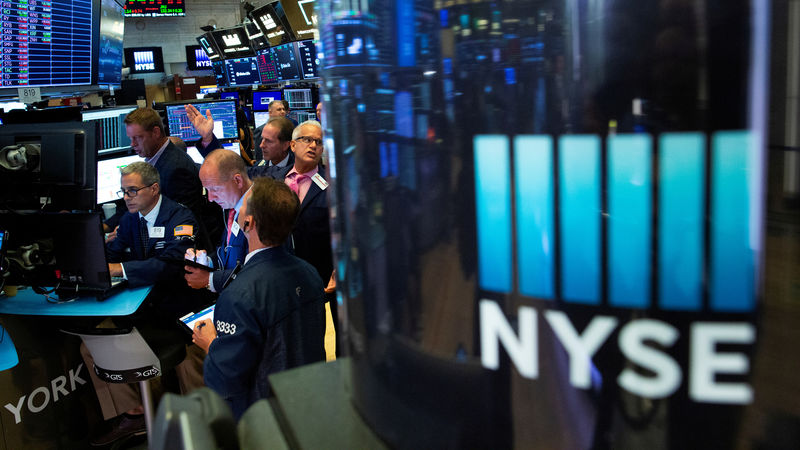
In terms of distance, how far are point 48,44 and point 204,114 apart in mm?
2844

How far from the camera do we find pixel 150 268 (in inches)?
114

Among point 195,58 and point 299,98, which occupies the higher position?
point 195,58

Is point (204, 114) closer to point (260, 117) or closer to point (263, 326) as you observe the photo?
point (260, 117)

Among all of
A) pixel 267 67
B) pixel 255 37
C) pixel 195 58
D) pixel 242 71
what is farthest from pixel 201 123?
pixel 195 58

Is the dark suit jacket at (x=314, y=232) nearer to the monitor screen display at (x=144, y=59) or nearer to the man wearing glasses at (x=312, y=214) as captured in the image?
the man wearing glasses at (x=312, y=214)

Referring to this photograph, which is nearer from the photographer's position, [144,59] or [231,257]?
[231,257]

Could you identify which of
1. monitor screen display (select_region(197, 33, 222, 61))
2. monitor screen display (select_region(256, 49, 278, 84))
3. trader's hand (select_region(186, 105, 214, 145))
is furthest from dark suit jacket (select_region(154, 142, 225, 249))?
monitor screen display (select_region(197, 33, 222, 61))

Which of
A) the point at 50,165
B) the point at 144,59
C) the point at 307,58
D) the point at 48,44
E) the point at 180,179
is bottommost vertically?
the point at 180,179

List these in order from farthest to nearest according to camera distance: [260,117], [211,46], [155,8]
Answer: [155,8] < [211,46] < [260,117]

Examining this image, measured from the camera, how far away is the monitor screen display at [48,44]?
127 inches

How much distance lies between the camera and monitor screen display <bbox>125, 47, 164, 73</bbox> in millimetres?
15518

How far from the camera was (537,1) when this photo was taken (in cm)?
42

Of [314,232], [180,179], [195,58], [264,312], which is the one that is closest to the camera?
[264,312]

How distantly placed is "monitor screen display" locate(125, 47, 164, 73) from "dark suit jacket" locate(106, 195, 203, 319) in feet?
45.3
